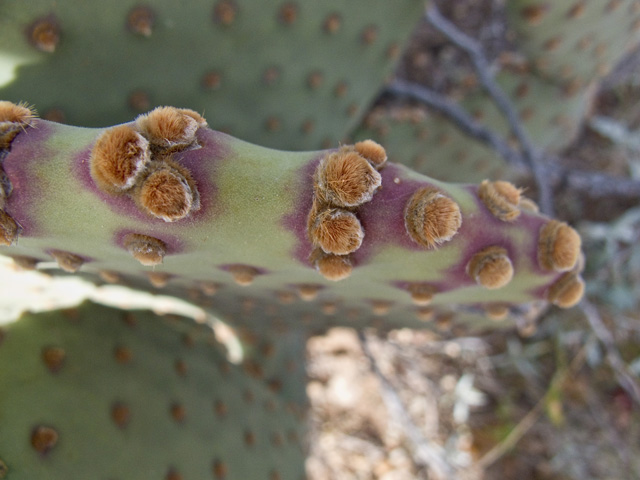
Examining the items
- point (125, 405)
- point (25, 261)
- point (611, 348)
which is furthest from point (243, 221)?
point (611, 348)

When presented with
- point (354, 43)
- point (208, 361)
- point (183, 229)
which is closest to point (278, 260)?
point (183, 229)

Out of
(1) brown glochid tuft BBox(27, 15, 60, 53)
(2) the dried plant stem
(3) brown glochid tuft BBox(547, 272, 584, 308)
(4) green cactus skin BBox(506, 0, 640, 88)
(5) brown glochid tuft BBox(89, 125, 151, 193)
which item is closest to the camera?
(5) brown glochid tuft BBox(89, 125, 151, 193)

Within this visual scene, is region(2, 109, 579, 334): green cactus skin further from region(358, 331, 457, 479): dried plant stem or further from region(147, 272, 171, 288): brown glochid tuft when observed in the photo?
region(358, 331, 457, 479): dried plant stem

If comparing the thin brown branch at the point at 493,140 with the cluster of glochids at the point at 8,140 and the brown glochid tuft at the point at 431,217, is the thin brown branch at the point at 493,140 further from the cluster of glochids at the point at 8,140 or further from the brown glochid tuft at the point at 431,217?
the cluster of glochids at the point at 8,140

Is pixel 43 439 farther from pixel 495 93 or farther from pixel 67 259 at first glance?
pixel 495 93

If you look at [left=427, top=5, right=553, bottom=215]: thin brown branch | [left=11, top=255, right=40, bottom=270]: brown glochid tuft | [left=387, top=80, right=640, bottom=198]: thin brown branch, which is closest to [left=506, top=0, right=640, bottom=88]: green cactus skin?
[left=427, top=5, right=553, bottom=215]: thin brown branch

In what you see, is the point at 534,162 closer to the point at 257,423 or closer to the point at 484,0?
the point at 484,0
